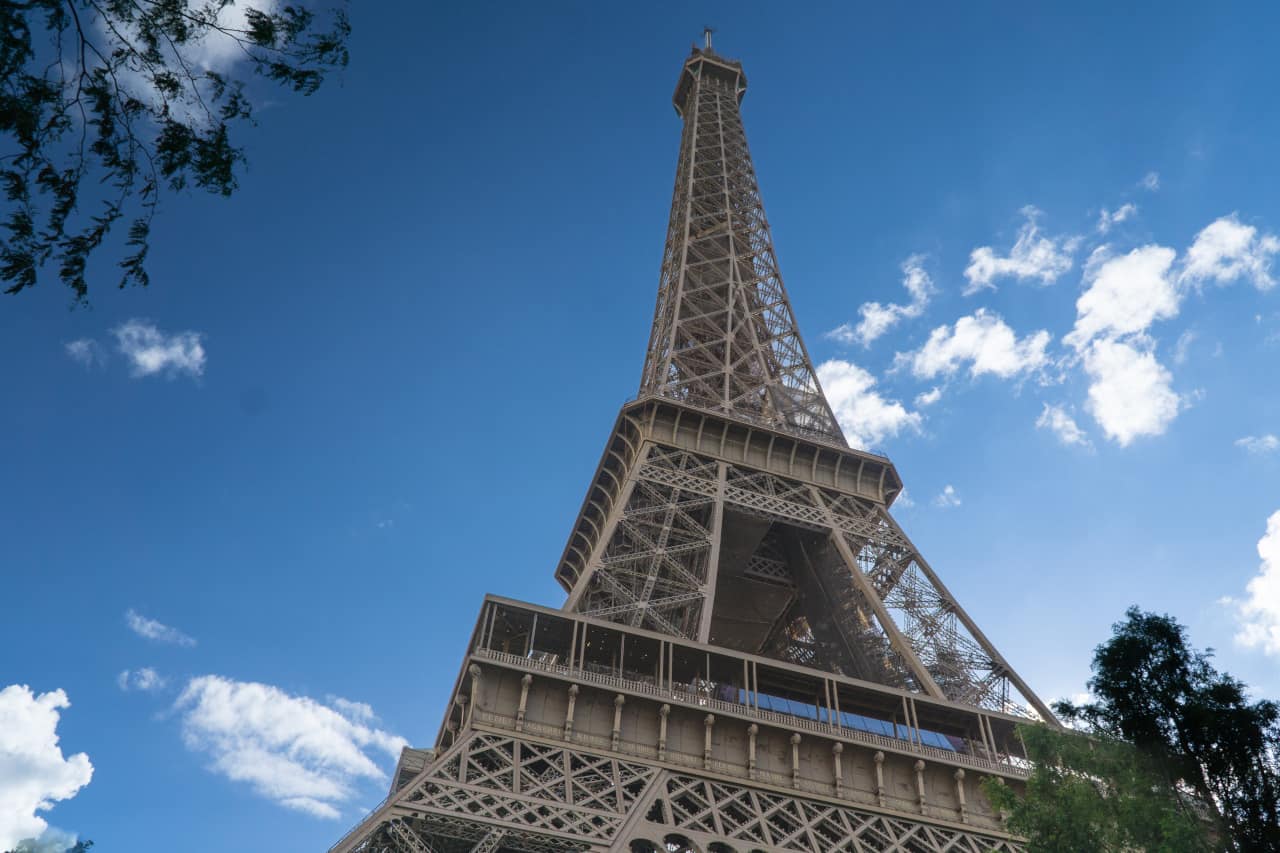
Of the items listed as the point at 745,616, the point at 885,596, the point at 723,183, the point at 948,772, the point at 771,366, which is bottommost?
Answer: the point at 948,772

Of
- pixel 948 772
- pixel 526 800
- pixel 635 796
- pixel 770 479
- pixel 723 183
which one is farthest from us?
pixel 723 183

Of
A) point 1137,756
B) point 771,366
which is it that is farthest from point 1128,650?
point 771,366

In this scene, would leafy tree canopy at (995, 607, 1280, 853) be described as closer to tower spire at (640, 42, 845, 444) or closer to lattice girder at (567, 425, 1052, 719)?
lattice girder at (567, 425, 1052, 719)

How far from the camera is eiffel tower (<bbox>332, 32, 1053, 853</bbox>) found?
19.8m

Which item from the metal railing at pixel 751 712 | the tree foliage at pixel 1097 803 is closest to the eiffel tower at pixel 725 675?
the metal railing at pixel 751 712

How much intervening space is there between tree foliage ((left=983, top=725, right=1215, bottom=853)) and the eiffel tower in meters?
6.66

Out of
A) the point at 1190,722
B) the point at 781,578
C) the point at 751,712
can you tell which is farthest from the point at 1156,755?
the point at 781,578

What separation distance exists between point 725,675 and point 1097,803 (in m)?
11.6

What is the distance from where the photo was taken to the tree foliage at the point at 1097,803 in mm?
13258

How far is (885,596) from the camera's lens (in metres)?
30.8

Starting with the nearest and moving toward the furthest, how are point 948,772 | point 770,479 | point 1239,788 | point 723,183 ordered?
1. point 1239,788
2. point 948,772
3. point 770,479
4. point 723,183

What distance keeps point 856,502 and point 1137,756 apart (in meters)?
21.1

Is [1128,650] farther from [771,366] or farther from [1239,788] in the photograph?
[771,366]

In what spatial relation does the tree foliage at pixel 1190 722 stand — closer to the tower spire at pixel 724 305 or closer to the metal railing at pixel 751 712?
the metal railing at pixel 751 712
